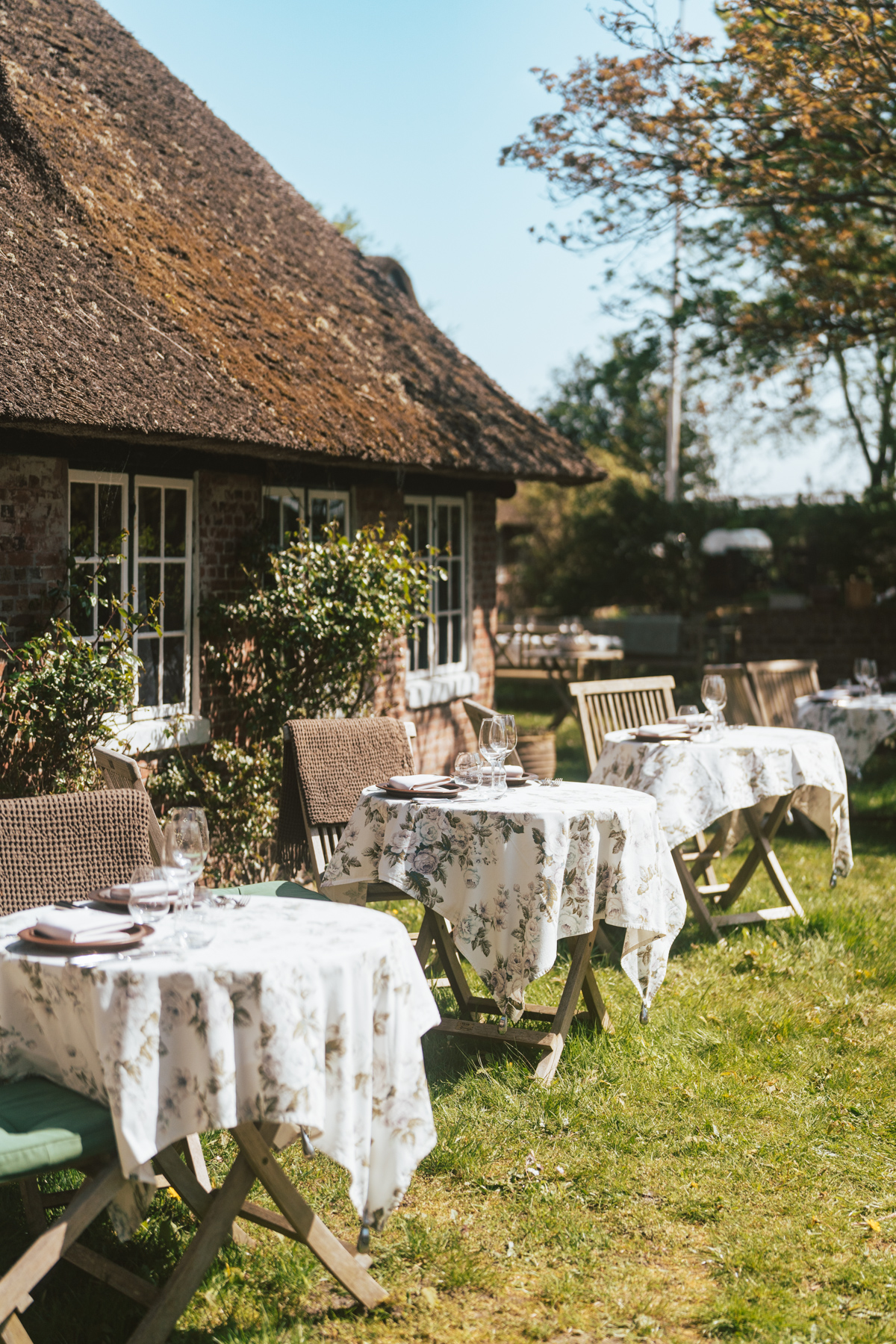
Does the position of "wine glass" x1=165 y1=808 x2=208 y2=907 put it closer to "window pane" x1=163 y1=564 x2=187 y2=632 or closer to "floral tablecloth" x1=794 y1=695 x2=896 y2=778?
"window pane" x1=163 y1=564 x2=187 y2=632

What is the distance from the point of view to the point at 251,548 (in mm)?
7055

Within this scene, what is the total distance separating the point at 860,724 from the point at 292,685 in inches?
162

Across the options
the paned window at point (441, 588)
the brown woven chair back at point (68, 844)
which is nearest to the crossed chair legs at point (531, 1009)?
the brown woven chair back at point (68, 844)

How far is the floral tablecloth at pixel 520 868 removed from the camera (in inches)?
162

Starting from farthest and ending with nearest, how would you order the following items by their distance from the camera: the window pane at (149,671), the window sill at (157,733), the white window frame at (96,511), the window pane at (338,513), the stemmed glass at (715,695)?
the window pane at (338,513) < the window pane at (149,671) < the stemmed glass at (715,695) < the window sill at (157,733) < the white window frame at (96,511)

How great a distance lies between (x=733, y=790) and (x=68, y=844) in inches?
133

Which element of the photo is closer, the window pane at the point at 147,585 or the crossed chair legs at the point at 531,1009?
the crossed chair legs at the point at 531,1009

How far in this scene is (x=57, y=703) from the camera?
5.33m

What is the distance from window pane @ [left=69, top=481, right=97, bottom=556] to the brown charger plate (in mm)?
3395

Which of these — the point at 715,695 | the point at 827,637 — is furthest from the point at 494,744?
the point at 827,637

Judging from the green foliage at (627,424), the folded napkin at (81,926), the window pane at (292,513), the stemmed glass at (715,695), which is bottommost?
the folded napkin at (81,926)

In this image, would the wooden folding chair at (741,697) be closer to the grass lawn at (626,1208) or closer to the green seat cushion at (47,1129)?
the grass lawn at (626,1208)

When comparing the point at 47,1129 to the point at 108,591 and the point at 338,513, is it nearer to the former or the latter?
the point at 108,591

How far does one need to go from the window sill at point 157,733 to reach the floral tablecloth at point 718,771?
7.36ft
